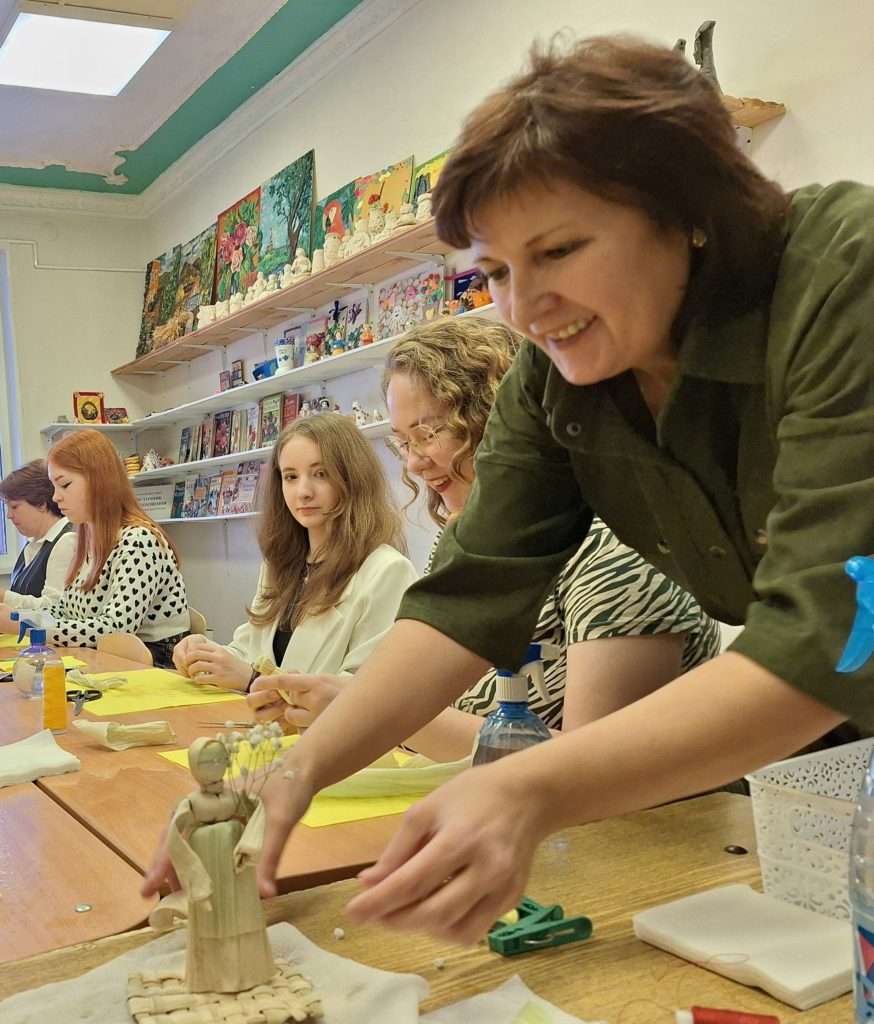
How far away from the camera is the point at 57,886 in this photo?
1.08 meters

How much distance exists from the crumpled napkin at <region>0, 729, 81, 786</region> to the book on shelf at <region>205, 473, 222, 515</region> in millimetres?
3638

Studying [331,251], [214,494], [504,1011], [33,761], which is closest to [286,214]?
[331,251]

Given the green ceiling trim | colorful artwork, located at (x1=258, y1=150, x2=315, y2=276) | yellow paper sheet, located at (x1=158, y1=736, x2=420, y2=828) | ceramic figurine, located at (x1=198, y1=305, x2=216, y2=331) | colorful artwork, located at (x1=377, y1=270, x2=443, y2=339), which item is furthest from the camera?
ceramic figurine, located at (x1=198, y1=305, x2=216, y2=331)

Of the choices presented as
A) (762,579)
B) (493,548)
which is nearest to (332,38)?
(493,548)

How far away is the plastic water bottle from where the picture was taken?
2.06 feet

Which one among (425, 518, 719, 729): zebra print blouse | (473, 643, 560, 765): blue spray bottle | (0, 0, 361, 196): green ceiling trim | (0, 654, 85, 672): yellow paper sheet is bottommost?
(0, 654, 85, 672): yellow paper sheet

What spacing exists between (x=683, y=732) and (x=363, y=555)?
1812 mm

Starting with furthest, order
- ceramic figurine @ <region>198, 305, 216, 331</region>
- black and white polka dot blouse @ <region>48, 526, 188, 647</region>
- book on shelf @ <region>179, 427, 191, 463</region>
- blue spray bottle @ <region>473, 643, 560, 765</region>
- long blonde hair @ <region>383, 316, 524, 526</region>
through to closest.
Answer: book on shelf @ <region>179, 427, 191, 463</region> → ceramic figurine @ <region>198, 305, 216, 331</region> → black and white polka dot blouse @ <region>48, 526, 188, 647</region> → long blonde hair @ <region>383, 316, 524, 526</region> → blue spray bottle @ <region>473, 643, 560, 765</region>

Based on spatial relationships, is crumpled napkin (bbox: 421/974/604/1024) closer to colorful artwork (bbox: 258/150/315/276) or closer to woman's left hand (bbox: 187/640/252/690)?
woman's left hand (bbox: 187/640/252/690)

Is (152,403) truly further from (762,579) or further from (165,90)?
(762,579)

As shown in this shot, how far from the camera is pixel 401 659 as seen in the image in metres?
0.95

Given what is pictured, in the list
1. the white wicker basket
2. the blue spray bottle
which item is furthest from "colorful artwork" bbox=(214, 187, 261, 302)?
the white wicker basket

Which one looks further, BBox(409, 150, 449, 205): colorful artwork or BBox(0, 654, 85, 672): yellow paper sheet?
BBox(409, 150, 449, 205): colorful artwork

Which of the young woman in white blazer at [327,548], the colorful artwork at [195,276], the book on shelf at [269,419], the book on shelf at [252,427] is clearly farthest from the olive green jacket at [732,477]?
the colorful artwork at [195,276]
